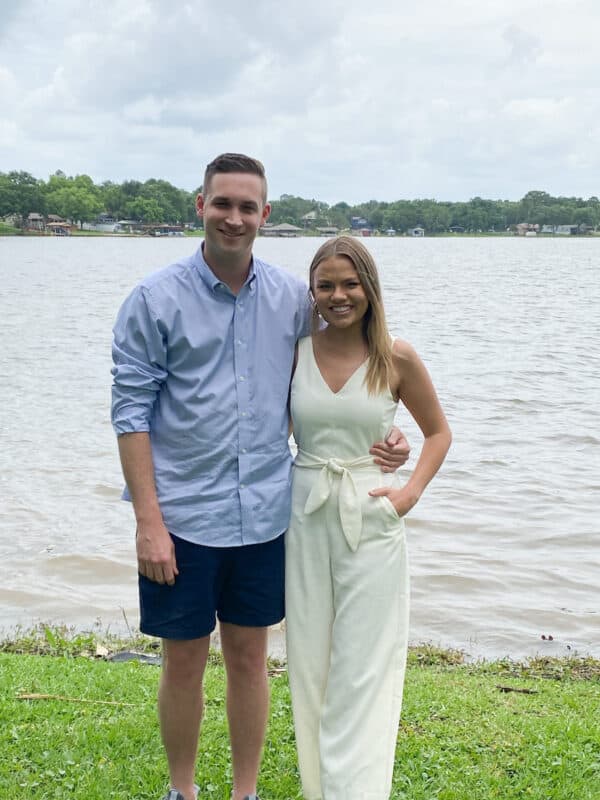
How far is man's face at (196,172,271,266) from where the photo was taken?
3717mm

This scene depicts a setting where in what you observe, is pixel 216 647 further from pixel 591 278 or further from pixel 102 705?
pixel 591 278

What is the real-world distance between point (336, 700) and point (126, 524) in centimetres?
736

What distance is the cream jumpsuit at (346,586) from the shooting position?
12.4ft

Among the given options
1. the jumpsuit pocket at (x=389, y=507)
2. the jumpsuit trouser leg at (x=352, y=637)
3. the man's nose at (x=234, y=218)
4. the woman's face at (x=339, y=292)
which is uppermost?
the man's nose at (x=234, y=218)

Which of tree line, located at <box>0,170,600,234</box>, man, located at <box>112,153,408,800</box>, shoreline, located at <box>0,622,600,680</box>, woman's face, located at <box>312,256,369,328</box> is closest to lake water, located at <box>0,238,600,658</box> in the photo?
shoreline, located at <box>0,622,600,680</box>

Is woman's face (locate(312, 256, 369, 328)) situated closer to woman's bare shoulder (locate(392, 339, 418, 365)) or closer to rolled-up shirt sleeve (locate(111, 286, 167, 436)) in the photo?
woman's bare shoulder (locate(392, 339, 418, 365))

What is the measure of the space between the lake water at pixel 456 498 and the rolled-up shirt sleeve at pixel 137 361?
4.41 m

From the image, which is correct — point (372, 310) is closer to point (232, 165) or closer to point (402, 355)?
point (402, 355)

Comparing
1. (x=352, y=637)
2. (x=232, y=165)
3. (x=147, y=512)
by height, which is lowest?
(x=352, y=637)

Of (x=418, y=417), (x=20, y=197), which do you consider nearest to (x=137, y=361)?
(x=418, y=417)

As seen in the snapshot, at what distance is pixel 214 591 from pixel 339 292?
50.3 inches

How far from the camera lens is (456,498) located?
471 inches

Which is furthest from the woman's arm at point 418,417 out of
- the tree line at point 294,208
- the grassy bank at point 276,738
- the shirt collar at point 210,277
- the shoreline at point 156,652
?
the tree line at point 294,208

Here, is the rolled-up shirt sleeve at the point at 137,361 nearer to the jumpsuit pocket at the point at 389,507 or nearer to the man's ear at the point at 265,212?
the man's ear at the point at 265,212
